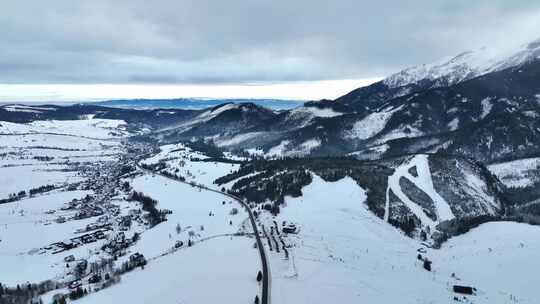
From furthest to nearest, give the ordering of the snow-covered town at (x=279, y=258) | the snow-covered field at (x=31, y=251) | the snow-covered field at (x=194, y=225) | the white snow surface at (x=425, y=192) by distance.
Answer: the white snow surface at (x=425, y=192)
the snow-covered field at (x=194, y=225)
the snow-covered field at (x=31, y=251)
the snow-covered town at (x=279, y=258)

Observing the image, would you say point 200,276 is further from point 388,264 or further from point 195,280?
point 388,264

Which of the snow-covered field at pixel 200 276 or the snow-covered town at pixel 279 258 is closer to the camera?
the snow-covered field at pixel 200 276

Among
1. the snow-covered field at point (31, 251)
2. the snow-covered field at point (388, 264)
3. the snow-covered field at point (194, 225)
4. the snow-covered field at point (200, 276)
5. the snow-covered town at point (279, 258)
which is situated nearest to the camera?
the snow-covered field at point (388, 264)

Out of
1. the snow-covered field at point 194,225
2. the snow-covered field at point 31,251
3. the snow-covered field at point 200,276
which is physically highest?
the snow-covered field at point 200,276

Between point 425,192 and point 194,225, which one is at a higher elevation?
point 425,192

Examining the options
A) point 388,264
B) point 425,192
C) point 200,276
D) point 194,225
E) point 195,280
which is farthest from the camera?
point 425,192

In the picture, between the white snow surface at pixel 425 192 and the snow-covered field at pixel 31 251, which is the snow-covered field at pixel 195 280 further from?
the white snow surface at pixel 425 192

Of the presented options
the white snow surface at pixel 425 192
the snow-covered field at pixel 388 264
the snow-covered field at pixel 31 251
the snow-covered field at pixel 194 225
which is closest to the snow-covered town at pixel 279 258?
the snow-covered field at pixel 388 264

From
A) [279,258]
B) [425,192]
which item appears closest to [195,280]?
[279,258]

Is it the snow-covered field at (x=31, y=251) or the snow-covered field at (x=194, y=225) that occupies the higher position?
the snow-covered field at (x=194, y=225)
